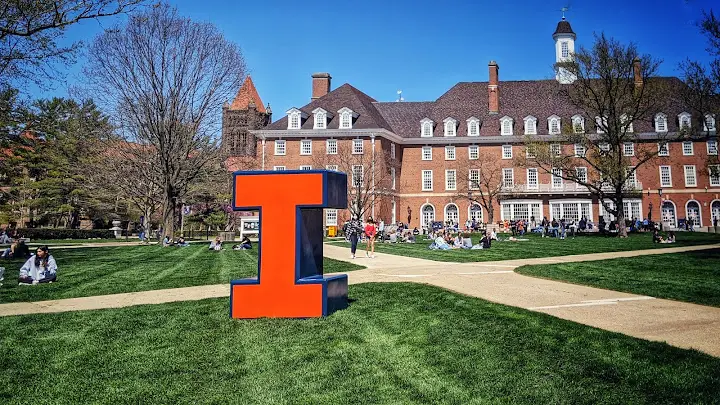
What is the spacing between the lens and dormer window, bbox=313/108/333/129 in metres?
49.7

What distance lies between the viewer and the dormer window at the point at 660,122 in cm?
4978

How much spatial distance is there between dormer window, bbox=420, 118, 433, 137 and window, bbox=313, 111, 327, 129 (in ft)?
36.4

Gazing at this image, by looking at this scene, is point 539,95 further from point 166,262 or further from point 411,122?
point 166,262

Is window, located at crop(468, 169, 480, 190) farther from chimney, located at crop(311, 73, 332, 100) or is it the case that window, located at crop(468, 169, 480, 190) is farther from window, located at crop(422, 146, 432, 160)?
chimney, located at crop(311, 73, 332, 100)

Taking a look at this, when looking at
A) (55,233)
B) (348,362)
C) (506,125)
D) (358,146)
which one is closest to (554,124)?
(506,125)

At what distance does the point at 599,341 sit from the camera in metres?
5.71

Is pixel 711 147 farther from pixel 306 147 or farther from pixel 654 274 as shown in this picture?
pixel 654 274

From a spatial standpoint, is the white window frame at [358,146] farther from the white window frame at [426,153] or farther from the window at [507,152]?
the window at [507,152]

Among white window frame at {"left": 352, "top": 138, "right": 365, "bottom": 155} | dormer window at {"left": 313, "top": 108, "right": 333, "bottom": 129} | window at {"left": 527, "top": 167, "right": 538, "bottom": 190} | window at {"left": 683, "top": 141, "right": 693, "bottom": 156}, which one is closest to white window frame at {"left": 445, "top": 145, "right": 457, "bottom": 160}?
window at {"left": 527, "top": 167, "right": 538, "bottom": 190}

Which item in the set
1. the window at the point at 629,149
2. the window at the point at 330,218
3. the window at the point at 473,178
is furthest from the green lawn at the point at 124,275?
the window at the point at 629,149

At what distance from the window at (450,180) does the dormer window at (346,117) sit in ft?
39.6

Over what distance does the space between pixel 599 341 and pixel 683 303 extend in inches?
153

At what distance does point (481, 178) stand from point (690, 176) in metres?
21.5

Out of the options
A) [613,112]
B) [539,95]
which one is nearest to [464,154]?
[539,95]
